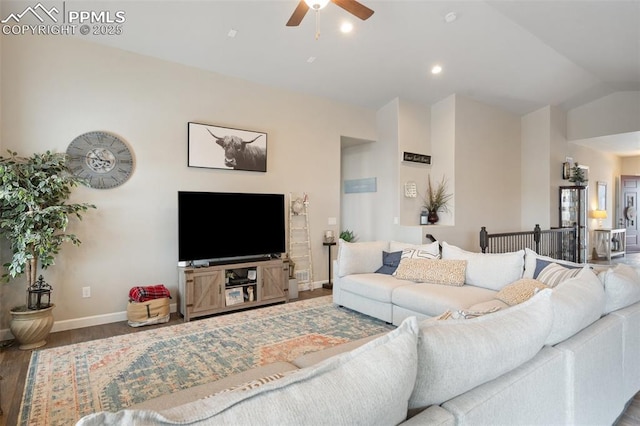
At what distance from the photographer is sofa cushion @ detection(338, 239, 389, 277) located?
4383 millimetres

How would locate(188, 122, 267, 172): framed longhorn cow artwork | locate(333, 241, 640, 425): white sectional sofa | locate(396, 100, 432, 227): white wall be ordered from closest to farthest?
locate(333, 241, 640, 425): white sectional sofa
locate(188, 122, 267, 172): framed longhorn cow artwork
locate(396, 100, 432, 227): white wall

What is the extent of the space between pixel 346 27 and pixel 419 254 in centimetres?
285

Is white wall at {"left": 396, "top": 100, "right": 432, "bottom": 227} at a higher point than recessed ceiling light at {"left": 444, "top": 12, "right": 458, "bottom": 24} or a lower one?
lower

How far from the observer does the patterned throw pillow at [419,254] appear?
160 inches

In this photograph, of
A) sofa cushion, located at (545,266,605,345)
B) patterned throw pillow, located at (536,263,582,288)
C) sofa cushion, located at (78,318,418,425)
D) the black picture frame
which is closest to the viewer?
sofa cushion, located at (78,318,418,425)

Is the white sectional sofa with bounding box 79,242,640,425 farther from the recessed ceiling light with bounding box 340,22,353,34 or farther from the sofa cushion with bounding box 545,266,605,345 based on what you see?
the recessed ceiling light with bounding box 340,22,353,34

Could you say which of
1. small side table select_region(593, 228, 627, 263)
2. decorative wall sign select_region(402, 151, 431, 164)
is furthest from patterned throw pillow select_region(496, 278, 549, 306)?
small side table select_region(593, 228, 627, 263)

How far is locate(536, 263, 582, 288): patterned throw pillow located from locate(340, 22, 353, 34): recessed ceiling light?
3310 mm

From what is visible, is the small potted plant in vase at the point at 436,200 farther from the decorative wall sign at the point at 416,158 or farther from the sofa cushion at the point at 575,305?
the sofa cushion at the point at 575,305

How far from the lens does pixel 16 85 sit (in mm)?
3518

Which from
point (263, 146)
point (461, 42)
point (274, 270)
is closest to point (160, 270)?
point (274, 270)

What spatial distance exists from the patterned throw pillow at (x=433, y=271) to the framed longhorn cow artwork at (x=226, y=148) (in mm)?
2528

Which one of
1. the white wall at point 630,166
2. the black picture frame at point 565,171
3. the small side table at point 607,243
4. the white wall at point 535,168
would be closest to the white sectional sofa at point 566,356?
the white wall at point 535,168

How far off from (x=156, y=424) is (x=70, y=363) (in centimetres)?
300
